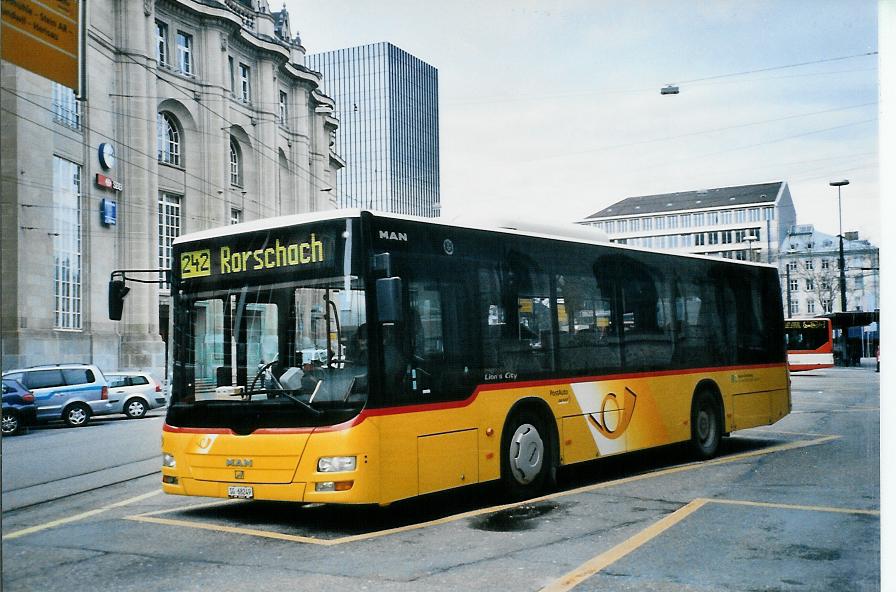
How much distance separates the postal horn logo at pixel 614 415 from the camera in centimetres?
1032

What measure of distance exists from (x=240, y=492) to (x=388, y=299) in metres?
2.08

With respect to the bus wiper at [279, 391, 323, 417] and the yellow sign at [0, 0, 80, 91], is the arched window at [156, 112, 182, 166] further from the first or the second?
the bus wiper at [279, 391, 323, 417]

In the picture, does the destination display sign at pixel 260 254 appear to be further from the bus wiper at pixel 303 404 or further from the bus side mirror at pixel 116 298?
the bus wiper at pixel 303 404

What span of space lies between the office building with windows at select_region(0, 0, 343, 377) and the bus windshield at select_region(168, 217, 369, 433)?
621 millimetres

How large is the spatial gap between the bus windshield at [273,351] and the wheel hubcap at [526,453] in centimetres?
220

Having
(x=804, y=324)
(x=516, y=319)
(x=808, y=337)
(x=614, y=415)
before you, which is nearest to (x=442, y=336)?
(x=516, y=319)

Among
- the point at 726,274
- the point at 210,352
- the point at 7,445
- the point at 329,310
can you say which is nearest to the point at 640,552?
the point at 329,310

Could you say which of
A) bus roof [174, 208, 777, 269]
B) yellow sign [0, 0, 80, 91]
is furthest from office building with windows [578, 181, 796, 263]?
yellow sign [0, 0, 80, 91]

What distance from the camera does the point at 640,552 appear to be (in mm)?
6656

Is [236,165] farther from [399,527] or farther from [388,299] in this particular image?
[399,527]

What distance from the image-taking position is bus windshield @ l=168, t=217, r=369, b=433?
7555 millimetres

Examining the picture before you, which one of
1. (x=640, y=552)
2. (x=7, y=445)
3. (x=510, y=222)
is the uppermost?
(x=510, y=222)

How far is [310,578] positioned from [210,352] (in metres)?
2.74

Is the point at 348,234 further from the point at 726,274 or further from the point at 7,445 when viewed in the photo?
the point at 726,274
